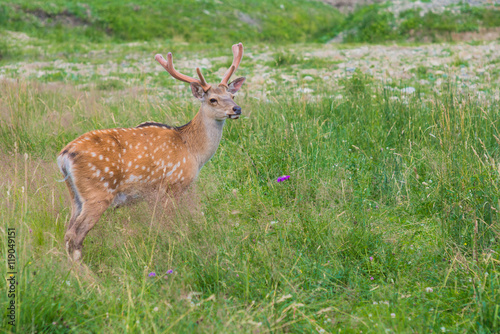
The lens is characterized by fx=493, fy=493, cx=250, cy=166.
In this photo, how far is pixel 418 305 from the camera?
9.79 ft

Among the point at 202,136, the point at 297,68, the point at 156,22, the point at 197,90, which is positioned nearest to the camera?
the point at 202,136

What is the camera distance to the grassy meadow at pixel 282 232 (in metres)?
2.75

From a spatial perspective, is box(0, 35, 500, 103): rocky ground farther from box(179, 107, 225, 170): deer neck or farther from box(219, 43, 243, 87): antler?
box(179, 107, 225, 170): deer neck

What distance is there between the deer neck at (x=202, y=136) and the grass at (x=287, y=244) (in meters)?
0.29

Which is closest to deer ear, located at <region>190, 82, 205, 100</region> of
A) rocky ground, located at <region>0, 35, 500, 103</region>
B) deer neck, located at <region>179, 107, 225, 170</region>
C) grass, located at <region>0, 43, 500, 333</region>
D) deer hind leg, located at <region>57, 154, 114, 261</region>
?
deer neck, located at <region>179, 107, 225, 170</region>

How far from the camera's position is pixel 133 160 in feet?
13.1

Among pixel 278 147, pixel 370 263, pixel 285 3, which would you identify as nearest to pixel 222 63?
pixel 278 147

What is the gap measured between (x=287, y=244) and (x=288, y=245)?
0.03ft

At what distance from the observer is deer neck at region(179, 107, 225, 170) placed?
15.1 ft

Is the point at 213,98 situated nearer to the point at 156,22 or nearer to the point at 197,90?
the point at 197,90

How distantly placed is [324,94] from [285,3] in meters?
20.7

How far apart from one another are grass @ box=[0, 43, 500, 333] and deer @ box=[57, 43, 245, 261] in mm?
162

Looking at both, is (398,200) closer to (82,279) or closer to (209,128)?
(209,128)

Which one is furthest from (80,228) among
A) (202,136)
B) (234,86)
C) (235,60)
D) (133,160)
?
(235,60)
